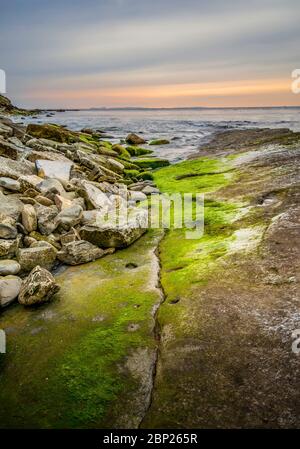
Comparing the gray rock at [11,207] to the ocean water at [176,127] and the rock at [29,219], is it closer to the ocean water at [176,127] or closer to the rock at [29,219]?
the rock at [29,219]

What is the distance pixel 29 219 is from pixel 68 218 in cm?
95

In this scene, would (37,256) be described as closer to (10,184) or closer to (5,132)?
(10,184)

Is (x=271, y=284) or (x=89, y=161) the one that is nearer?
(x=271, y=284)

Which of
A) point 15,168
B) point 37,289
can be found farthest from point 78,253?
point 15,168

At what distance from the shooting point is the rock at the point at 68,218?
27.8 ft

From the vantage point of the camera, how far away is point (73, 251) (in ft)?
24.3

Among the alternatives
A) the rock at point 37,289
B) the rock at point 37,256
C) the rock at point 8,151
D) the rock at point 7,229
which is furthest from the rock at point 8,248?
the rock at point 8,151

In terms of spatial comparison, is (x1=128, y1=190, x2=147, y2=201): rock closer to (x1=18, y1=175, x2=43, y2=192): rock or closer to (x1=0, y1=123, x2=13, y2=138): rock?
(x1=18, y1=175, x2=43, y2=192): rock

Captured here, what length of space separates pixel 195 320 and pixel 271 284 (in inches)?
55.7

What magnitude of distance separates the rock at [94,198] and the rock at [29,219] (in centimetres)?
211

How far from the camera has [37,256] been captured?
276 inches

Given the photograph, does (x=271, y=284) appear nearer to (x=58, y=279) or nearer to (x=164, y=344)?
(x=164, y=344)
